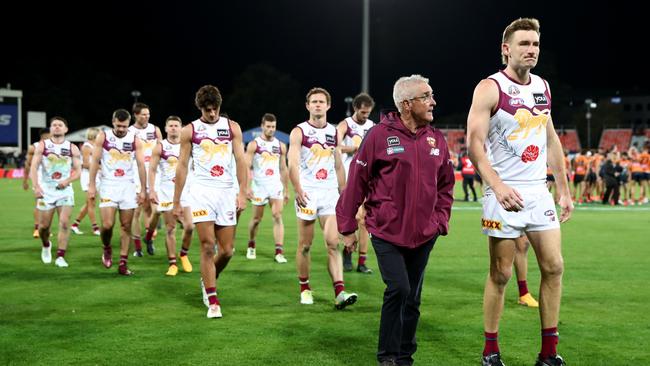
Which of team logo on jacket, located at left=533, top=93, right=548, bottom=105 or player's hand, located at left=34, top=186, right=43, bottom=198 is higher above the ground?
team logo on jacket, located at left=533, top=93, right=548, bottom=105

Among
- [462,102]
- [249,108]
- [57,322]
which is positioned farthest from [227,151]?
[462,102]

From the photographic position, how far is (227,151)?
26.8 ft

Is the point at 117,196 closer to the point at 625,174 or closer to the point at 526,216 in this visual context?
the point at 526,216

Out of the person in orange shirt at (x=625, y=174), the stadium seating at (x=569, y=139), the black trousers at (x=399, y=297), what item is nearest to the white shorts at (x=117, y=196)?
the black trousers at (x=399, y=297)

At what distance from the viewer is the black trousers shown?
5312 mm

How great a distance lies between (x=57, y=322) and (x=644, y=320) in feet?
19.8

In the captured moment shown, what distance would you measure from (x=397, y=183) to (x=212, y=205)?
120 inches

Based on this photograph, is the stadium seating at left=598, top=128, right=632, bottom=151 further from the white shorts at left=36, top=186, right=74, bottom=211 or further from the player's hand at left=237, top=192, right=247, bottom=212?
the player's hand at left=237, top=192, right=247, bottom=212

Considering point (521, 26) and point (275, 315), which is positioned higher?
point (521, 26)

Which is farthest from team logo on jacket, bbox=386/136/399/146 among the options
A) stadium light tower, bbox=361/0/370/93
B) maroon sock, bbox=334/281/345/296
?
stadium light tower, bbox=361/0/370/93

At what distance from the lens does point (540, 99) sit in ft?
18.3

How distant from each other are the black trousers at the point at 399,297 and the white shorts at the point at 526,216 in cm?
53

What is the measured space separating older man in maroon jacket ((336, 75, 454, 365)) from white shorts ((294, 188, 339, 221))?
301 cm

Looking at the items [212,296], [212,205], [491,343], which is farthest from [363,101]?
[491,343]
